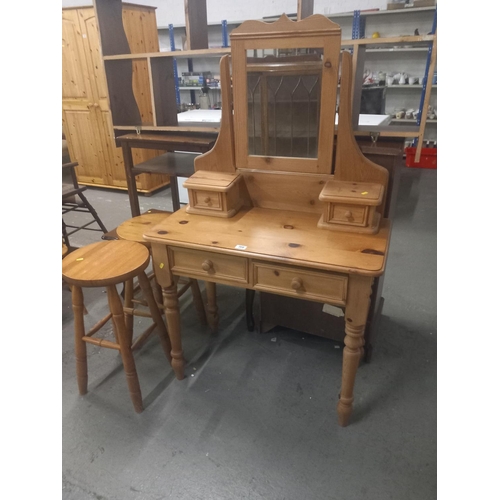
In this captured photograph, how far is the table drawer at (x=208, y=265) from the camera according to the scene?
4.46ft

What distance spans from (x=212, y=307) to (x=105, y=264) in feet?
2.29

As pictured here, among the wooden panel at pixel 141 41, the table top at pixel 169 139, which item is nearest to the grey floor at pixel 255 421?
the table top at pixel 169 139

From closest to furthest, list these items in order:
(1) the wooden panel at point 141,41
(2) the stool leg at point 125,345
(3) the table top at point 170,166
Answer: (2) the stool leg at point 125,345 → (3) the table top at point 170,166 → (1) the wooden panel at point 141,41

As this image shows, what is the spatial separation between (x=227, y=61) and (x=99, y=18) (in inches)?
40.7

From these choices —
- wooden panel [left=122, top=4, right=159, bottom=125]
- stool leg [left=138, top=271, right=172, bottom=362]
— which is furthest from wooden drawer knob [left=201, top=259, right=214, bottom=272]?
wooden panel [left=122, top=4, right=159, bottom=125]

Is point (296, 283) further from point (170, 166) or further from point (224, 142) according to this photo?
point (170, 166)

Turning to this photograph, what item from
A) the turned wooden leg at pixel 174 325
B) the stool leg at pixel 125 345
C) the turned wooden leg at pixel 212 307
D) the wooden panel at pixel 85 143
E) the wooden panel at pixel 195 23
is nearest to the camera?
the stool leg at pixel 125 345

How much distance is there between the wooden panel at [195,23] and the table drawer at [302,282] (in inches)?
48.3

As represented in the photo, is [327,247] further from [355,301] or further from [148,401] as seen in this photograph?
[148,401]

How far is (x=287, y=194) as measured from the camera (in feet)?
5.08

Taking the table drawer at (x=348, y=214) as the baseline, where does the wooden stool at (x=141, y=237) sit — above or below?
below

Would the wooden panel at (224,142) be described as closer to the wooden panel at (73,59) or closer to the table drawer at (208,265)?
the table drawer at (208,265)

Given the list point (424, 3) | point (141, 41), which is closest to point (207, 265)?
point (141, 41)

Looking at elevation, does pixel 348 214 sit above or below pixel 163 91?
below
